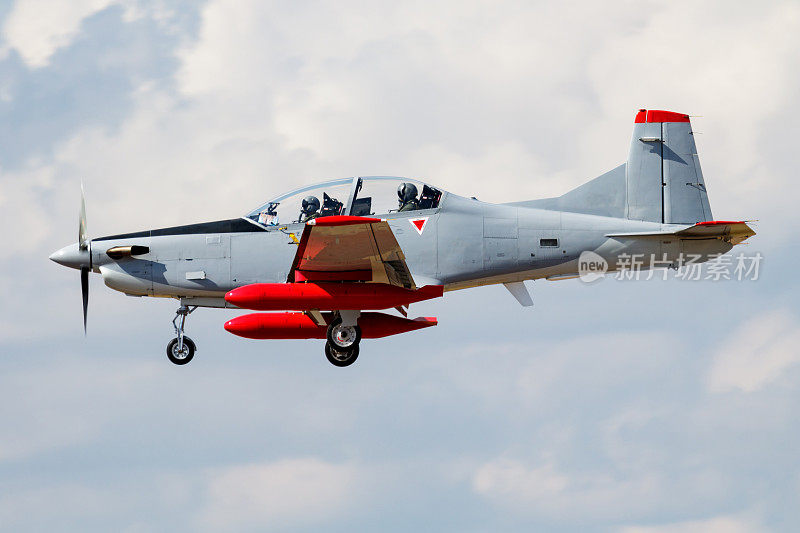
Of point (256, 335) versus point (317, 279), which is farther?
point (256, 335)

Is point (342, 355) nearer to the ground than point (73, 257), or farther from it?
nearer to the ground

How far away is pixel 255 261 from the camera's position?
59.7 ft

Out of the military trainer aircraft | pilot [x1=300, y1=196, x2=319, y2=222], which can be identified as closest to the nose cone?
the military trainer aircraft

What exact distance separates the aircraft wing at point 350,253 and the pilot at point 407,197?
4.51 feet

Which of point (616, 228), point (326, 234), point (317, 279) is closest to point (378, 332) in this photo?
point (317, 279)

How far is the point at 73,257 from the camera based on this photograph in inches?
735

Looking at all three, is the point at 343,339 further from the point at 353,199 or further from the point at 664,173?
the point at 664,173

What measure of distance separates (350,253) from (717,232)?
650 centimetres

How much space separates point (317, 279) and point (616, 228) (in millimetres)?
5468

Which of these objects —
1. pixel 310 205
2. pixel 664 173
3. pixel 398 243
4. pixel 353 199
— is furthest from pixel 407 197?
pixel 664 173

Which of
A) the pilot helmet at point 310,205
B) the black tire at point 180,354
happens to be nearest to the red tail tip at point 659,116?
the pilot helmet at point 310,205

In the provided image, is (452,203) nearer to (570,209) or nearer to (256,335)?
(570,209)

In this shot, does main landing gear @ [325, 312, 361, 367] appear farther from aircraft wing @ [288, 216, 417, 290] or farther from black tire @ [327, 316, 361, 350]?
aircraft wing @ [288, 216, 417, 290]

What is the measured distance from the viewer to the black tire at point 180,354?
18.9 metres
